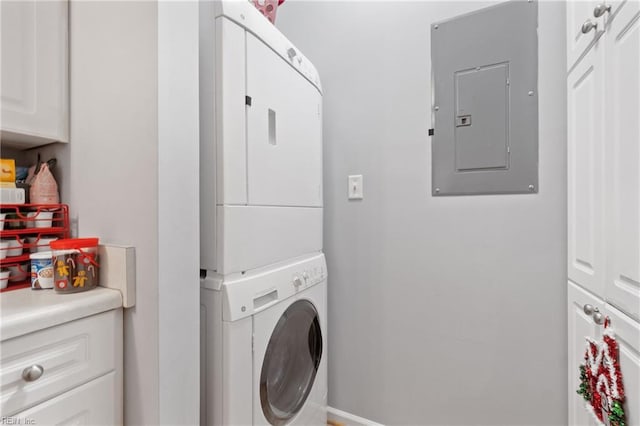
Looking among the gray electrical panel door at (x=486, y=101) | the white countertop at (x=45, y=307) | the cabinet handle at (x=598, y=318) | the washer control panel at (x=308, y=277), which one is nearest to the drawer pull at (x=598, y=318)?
the cabinet handle at (x=598, y=318)

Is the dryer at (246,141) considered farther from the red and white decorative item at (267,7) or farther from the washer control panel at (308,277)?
the red and white decorative item at (267,7)

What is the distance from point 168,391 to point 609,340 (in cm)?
108

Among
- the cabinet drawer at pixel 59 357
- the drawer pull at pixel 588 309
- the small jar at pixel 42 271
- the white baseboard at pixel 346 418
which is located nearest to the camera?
the cabinet drawer at pixel 59 357

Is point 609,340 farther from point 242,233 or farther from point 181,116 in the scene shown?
point 181,116

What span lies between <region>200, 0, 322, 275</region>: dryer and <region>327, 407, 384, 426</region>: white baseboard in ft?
3.03

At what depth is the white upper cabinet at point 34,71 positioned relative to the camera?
0.82 meters

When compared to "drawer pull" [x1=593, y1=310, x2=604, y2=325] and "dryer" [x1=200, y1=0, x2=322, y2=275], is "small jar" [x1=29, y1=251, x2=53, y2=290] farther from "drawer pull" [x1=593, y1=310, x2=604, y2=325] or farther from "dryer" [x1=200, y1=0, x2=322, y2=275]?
"drawer pull" [x1=593, y1=310, x2=604, y2=325]

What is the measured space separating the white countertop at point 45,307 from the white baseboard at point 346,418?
1.25 metres

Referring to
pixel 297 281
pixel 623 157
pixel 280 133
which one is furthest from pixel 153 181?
pixel 623 157

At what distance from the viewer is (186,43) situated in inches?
29.7

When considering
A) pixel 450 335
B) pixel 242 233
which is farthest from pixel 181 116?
pixel 450 335

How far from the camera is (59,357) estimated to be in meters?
0.62

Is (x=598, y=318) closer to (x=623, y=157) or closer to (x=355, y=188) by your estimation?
(x=623, y=157)

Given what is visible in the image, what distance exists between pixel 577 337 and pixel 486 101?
35.7 inches
